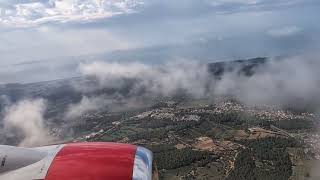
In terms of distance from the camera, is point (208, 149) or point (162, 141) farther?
point (162, 141)

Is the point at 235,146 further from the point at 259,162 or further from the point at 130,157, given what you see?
the point at 130,157

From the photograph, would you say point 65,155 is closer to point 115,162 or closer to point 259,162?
point 115,162

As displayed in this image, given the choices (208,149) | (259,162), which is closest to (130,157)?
(259,162)

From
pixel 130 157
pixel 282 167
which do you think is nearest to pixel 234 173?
pixel 282 167

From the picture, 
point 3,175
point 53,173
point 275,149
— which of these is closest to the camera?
point 53,173

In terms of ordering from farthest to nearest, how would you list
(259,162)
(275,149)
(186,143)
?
(186,143)
(275,149)
(259,162)

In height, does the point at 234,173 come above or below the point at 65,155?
below
